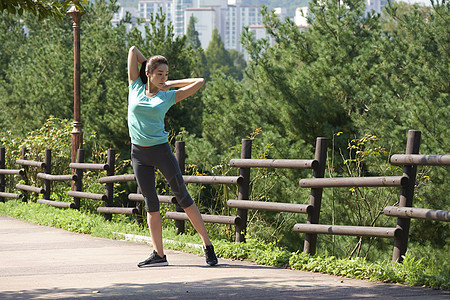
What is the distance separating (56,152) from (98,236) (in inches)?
280

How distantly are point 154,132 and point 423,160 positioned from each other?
2.40m

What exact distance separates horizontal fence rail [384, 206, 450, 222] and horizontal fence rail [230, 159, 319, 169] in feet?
3.55

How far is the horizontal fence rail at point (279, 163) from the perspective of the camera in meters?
7.30

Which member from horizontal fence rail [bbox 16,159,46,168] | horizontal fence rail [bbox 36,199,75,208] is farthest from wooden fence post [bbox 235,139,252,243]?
horizontal fence rail [bbox 16,159,46,168]

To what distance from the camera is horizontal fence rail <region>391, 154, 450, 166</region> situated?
609cm

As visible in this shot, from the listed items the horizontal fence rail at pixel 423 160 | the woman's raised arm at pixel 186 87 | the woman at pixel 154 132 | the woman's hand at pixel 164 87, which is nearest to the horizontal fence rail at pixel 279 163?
the horizontal fence rail at pixel 423 160

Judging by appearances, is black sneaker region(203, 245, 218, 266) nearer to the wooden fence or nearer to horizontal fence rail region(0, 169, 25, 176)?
the wooden fence

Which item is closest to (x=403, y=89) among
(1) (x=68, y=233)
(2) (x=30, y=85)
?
(1) (x=68, y=233)

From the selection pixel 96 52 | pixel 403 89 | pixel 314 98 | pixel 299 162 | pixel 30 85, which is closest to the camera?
pixel 299 162

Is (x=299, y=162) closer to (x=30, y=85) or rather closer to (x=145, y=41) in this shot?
(x=145, y=41)

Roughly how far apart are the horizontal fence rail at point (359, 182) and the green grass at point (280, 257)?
68 centimetres

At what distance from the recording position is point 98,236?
9875mm

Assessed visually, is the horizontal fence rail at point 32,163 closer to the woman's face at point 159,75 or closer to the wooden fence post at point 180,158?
the wooden fence post at point 180,158

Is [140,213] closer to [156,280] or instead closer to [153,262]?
[153,262]
